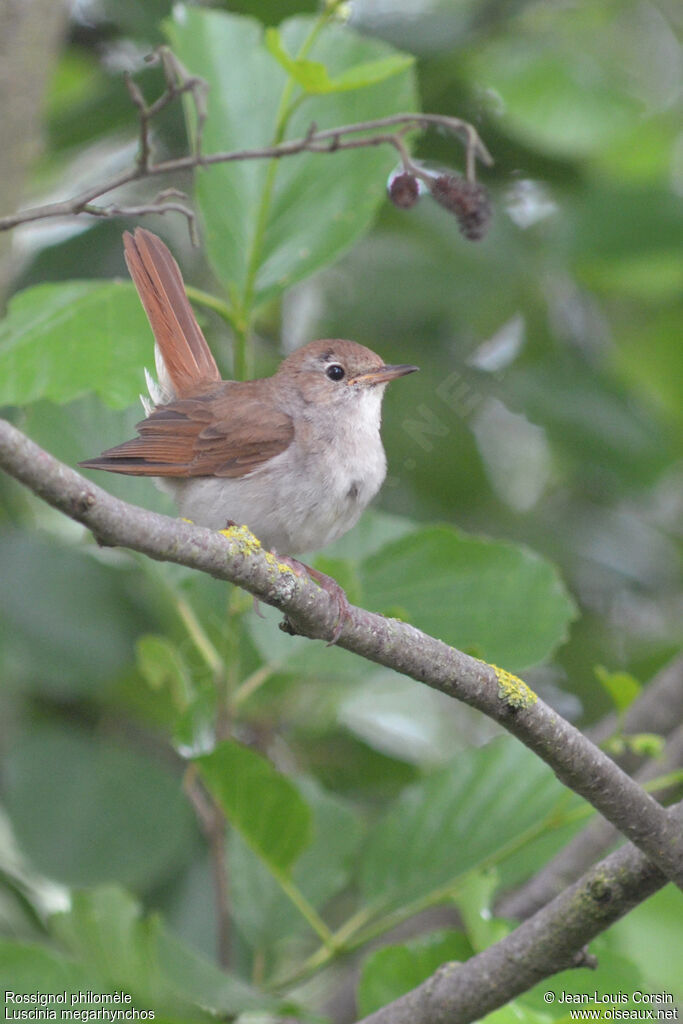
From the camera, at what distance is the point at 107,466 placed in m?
2.82

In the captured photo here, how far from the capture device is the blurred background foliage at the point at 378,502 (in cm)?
310

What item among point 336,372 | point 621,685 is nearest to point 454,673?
point 621,685

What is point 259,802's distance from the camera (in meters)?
2.95

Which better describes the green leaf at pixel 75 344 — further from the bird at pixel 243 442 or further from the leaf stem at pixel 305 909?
the leaf stem at pixel 305 909

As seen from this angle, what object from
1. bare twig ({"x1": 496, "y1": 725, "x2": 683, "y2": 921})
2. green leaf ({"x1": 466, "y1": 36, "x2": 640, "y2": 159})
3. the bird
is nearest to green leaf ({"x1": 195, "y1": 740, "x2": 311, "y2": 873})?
the bird

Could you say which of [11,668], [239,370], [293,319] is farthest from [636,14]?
[11,668]

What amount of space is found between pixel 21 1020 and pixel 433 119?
7.87 ft

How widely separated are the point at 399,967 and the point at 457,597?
979 millimetres

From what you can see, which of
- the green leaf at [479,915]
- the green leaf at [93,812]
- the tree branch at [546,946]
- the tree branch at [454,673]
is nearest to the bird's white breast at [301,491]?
the tree branch at [454,673]

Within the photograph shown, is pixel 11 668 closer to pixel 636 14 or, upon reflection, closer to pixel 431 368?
pixel 431 368

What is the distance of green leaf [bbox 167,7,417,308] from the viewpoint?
322cm

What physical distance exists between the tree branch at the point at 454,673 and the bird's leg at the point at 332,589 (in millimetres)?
12

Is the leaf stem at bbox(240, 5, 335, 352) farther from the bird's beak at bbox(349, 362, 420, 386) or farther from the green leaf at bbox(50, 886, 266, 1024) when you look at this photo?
the green leaf at bbox(50, 886, 266, 1024)

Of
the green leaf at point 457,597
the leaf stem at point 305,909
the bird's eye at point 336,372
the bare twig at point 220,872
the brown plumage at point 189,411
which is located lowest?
the bare twig at point 220,872
